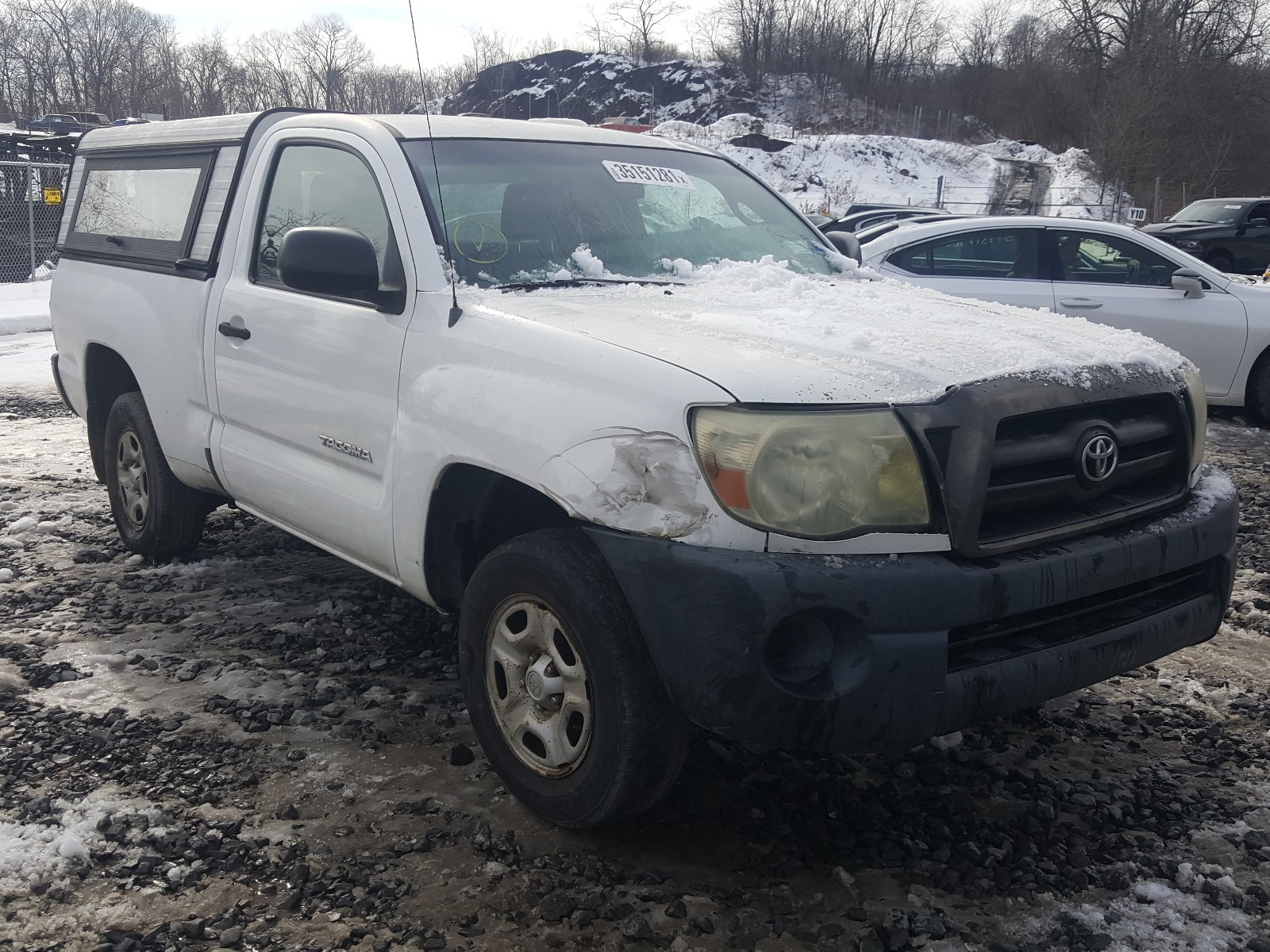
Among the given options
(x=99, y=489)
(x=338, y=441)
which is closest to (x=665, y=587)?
(x=338, y=441)

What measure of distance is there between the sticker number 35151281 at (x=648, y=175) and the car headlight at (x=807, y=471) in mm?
1697

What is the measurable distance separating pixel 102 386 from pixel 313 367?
2212 millimetres

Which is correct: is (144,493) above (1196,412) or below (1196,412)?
below

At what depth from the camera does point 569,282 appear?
335 centimetres

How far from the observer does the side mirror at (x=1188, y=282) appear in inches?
318

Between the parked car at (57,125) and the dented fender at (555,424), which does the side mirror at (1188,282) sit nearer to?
the dented fender at (555,424)

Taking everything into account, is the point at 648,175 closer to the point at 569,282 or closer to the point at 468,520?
the point at 569,282

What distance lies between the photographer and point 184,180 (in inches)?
177

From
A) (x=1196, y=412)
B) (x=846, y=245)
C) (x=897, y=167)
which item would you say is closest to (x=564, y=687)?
(x=1196, y=412)

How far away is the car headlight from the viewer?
7.73 feet

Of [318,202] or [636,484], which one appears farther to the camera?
[318,202]

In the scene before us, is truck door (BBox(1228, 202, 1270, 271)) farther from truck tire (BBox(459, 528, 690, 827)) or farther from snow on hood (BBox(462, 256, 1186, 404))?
truck tire (BBox(459, 528, 690, 827))

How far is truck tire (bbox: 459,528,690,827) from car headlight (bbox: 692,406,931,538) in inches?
15.8

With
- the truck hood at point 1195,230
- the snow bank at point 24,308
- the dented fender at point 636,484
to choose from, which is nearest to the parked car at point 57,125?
the snow bank at point 24,308
